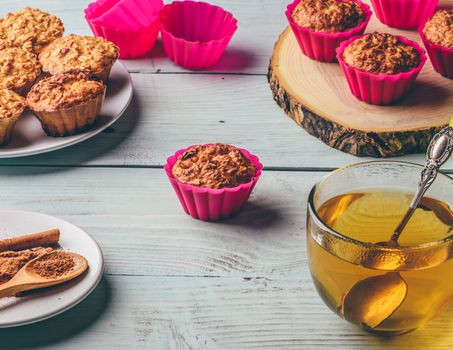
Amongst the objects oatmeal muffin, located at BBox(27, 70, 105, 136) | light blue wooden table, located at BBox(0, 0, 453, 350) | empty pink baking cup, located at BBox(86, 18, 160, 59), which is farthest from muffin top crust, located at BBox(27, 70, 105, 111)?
empty pink baking cup, located at BBox(86, 18, 160, 59)

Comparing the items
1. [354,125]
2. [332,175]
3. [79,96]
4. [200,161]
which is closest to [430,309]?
[332,175]

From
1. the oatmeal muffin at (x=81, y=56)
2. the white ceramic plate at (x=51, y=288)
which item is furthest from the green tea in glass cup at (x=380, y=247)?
the oatmeal muffin at (x=81, y=56)

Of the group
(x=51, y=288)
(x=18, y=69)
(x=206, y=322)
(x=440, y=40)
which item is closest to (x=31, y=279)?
(x=51, y=288)

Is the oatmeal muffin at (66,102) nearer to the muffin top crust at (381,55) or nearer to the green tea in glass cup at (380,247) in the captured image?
the muffin top crust at (381,55)

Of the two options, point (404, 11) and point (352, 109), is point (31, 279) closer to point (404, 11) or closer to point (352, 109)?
point (352, 109)

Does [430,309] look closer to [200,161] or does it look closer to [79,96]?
[200,161]
